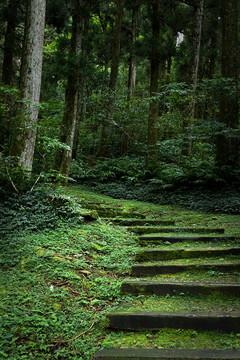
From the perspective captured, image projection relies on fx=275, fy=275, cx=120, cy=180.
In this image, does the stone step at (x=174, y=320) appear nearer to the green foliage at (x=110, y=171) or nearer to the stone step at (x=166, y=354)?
the stone step at (x=166, y=354)

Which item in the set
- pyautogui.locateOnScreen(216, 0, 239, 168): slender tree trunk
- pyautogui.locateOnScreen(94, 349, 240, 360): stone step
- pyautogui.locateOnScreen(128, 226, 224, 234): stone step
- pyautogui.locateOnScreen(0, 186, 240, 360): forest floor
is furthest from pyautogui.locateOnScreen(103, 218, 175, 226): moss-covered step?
pyautogui.locateOnScreen(216, 0, 239, 168): slender tree trunk

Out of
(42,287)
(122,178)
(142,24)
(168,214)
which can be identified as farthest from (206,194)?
(142,24)

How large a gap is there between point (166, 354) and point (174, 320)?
424mm

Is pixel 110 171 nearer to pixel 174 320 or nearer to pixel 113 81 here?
pixel 113 81

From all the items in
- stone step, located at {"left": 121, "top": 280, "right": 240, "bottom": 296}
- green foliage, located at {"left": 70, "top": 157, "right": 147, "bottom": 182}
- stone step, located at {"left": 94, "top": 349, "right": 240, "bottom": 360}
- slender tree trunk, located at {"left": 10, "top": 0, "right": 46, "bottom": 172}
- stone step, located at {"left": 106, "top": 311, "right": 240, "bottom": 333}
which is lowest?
stone step, located at {"left": 94, "top": 349, "right": 240, "bottom": 360}

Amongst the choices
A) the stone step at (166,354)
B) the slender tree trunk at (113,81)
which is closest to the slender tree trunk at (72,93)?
the slender tree trunk at (113,81)

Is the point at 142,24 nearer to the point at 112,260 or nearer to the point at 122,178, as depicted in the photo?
the point at 122,178

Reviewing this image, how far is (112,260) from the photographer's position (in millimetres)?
4359

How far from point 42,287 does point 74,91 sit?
9231mm

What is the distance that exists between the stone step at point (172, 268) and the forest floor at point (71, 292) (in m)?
0.08

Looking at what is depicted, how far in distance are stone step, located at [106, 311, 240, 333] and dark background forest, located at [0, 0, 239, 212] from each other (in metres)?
3.48

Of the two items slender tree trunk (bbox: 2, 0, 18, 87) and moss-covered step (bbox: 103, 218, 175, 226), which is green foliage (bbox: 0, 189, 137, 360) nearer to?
moss-covered step (bbox: 103, 218, 175, 226)

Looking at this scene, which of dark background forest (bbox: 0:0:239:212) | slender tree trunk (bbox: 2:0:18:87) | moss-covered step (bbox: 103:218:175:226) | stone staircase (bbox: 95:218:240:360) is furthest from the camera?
slender tree trunk (bbox: 2:0:18:87)

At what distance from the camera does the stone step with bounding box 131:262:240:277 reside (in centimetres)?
364
